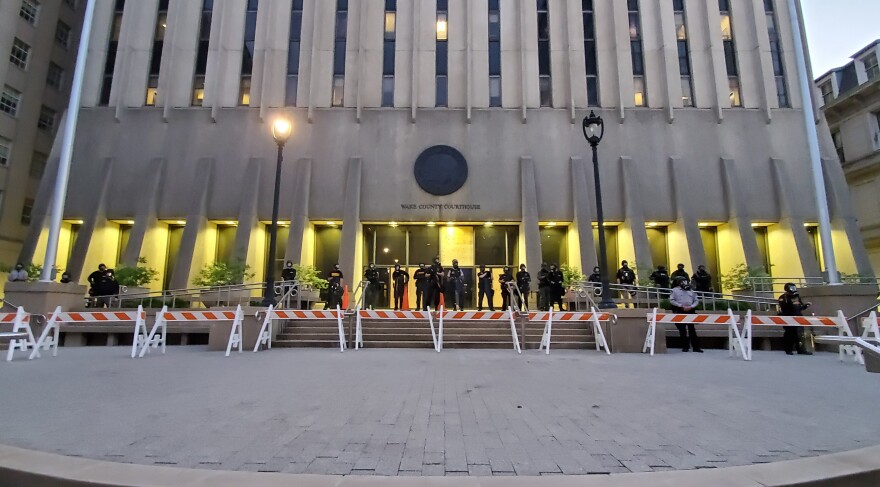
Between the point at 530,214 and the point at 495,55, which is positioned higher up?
the point at 495,55

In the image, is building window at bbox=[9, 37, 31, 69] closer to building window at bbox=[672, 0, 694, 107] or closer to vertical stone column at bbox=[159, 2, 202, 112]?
vertical stone column at bbox=[159, 2, 202, 112]

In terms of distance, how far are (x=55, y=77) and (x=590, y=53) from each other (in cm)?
3481

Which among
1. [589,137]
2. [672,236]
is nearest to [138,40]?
[589,137]

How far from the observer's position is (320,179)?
2436 centimetres

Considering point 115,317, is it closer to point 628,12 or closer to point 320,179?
point 320,179

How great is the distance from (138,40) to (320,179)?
13398mm

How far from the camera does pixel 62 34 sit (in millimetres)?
31781

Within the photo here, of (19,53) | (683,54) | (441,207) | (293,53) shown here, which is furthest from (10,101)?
(683,54)

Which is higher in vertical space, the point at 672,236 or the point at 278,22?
the point at 278,22

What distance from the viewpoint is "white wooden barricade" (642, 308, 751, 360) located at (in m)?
10.8

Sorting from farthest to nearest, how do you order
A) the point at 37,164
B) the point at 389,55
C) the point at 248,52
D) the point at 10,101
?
the point at 37,164 → the point at 10,101 → the point at 248,52 → the point at 389,55

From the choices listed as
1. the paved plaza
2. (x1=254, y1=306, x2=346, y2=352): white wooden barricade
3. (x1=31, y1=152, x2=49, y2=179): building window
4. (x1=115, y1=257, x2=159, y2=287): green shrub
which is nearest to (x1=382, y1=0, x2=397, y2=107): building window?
Result: (x1=115, y1=257, x2=159, y2=287): green shrub

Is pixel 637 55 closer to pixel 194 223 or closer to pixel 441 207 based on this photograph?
pixel 441 207

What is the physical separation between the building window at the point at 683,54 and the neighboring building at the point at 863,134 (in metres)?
11.6
